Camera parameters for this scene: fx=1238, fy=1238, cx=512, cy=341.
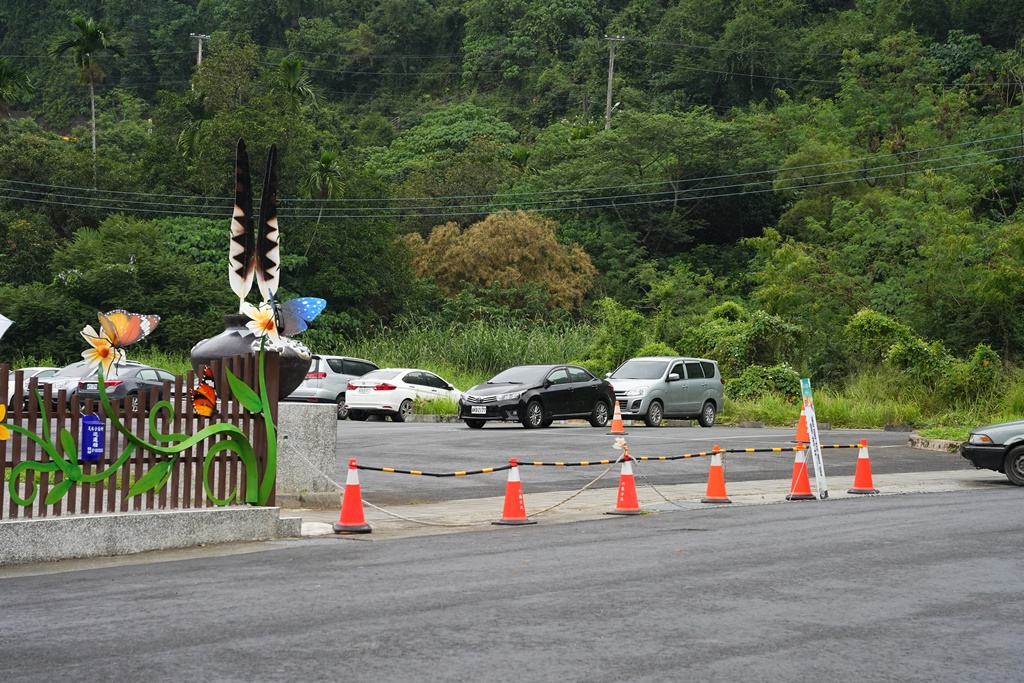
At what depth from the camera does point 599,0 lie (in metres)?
79.3

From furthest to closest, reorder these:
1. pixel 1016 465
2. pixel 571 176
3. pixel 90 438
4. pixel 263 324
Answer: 1. pixel 571 176
2. pixel 1016 465
3. pixel 263 324
4. pixel 90 438

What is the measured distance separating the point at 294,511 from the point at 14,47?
3232 inches

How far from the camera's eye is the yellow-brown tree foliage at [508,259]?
178ft

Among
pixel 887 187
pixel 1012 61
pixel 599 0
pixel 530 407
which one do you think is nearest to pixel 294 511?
pixel 530 407

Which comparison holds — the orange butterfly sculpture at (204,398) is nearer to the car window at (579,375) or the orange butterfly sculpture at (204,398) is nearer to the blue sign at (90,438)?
the blue sign at (90,438)

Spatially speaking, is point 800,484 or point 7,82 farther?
point 7,82

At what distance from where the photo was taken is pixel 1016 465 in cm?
1822

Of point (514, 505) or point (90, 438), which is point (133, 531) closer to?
point (90, 438)

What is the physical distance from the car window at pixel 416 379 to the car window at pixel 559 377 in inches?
242

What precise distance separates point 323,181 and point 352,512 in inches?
1613

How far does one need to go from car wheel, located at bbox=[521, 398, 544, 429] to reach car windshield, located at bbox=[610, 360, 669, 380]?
14.0 ft

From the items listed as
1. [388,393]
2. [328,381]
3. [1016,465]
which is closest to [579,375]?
[388,393]

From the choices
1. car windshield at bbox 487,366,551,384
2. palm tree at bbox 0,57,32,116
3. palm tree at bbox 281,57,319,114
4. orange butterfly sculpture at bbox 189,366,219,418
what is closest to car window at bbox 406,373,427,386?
car windshield at bbox 487,366,551,384

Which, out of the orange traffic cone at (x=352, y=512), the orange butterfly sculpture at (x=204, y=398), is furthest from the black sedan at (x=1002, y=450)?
the orange butterfly sculpture at (x=204, y=398)
